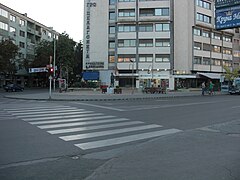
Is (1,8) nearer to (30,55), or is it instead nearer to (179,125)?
(30,55)

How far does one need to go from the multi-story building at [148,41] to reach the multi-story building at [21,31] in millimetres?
18268

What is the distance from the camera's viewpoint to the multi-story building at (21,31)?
6322 cm

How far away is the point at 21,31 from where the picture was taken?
236 ft

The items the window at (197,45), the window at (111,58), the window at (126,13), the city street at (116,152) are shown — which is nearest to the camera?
the city street at (116,152)

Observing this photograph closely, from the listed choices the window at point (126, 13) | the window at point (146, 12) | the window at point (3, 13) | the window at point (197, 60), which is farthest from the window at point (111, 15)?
the window at point (3, 13)

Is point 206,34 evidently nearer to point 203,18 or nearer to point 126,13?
point 203,18

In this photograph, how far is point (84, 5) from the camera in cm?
6125

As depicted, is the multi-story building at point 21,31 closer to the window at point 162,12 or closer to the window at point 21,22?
the window at point 21,22

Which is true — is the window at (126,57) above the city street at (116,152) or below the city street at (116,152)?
above

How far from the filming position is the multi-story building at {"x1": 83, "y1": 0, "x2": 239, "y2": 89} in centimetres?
5731

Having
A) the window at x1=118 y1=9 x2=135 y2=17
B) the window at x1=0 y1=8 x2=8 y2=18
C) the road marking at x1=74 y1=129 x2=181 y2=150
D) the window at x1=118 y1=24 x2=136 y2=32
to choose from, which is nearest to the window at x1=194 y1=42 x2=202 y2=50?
the window at x1=118 y1=24 x2=136 y2=32

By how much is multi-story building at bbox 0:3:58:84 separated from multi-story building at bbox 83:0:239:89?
18.3m

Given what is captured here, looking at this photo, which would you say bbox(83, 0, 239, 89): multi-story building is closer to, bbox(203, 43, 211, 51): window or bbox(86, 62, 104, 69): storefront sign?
bbox(86, 62, 104, 69): storefront sign

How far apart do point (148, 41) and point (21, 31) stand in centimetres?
3412
